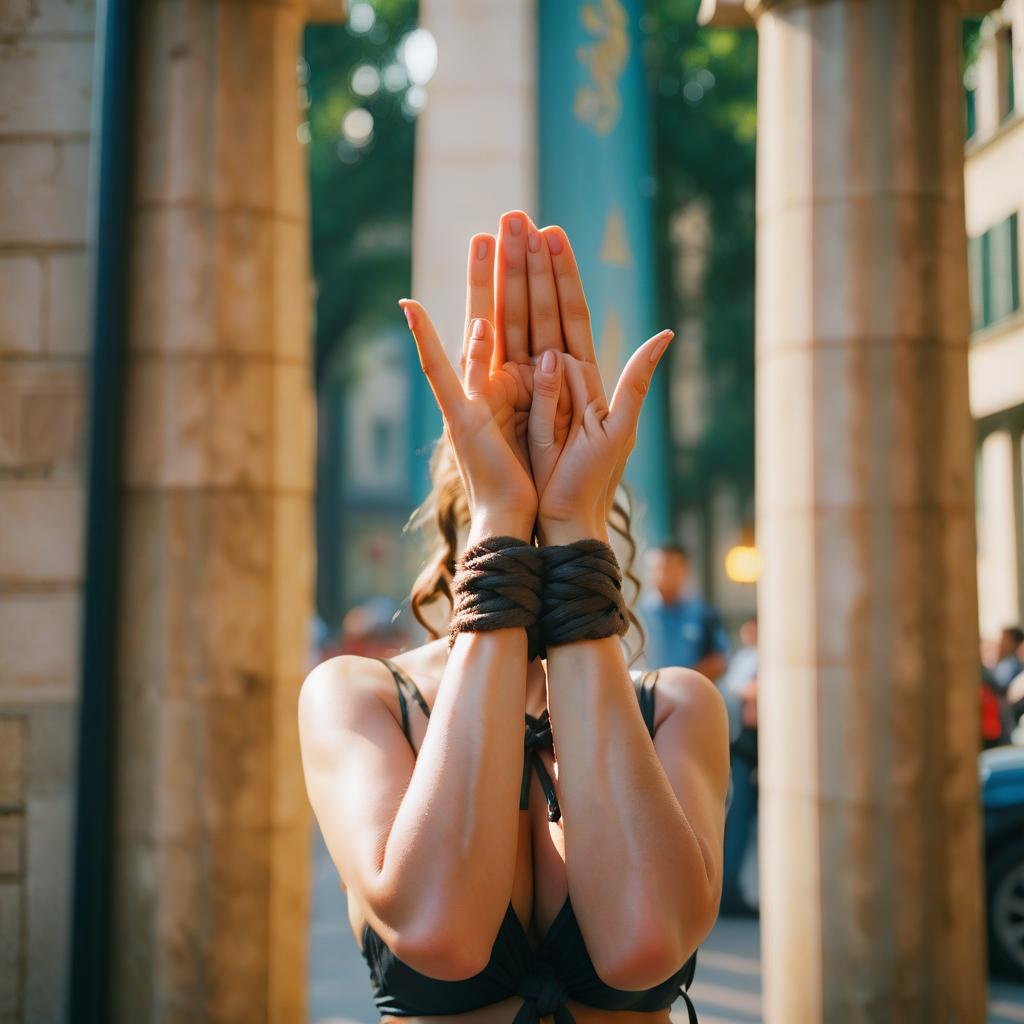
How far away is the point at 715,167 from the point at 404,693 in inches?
752

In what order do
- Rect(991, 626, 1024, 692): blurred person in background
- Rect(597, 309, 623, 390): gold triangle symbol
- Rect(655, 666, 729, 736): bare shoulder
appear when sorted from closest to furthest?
Rect(655, 666, 729, 736): bare shoulder, Rect(597, 309, 623, 390): gold triangle symbol, Rect(991, 626, 1024, 692): blurred person in background

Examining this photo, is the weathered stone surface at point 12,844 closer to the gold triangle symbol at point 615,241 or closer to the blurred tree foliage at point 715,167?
the gold triangle symbol at point 615,241

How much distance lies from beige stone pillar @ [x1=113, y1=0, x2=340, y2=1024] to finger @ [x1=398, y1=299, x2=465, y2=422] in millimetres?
2600

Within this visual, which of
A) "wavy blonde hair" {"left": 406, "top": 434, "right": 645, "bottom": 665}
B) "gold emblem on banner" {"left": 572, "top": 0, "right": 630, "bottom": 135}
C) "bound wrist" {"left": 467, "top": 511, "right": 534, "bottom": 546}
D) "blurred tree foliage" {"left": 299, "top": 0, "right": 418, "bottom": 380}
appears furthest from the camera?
"blurred tree foliage" {"left": 299, "top": 0, "right": 418, "bottom": 380}

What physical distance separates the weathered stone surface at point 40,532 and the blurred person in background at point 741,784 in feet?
15.7

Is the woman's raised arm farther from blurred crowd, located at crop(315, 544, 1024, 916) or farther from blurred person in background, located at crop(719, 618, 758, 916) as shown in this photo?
blurred person in background, located at crop(719, 618, 758, 916)

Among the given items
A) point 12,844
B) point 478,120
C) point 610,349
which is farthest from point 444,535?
point 478,120

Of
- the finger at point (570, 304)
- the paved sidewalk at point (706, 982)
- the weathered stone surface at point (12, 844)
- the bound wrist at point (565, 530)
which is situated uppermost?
the finger at point (570, 304)

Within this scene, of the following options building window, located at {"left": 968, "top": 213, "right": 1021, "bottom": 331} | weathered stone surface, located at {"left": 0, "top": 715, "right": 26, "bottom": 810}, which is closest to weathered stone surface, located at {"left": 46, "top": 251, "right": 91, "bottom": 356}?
weathered stone surface, located at {"left": 0, "top": 715, "right": 26, "bottom": 810}

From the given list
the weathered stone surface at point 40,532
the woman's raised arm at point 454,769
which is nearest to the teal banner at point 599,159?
the weathered stone surface at point 40,532

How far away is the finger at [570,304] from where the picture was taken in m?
1.88

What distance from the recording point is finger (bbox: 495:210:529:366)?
6.19ft

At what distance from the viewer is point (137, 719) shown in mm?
4207

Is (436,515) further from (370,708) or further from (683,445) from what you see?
(683,445)
